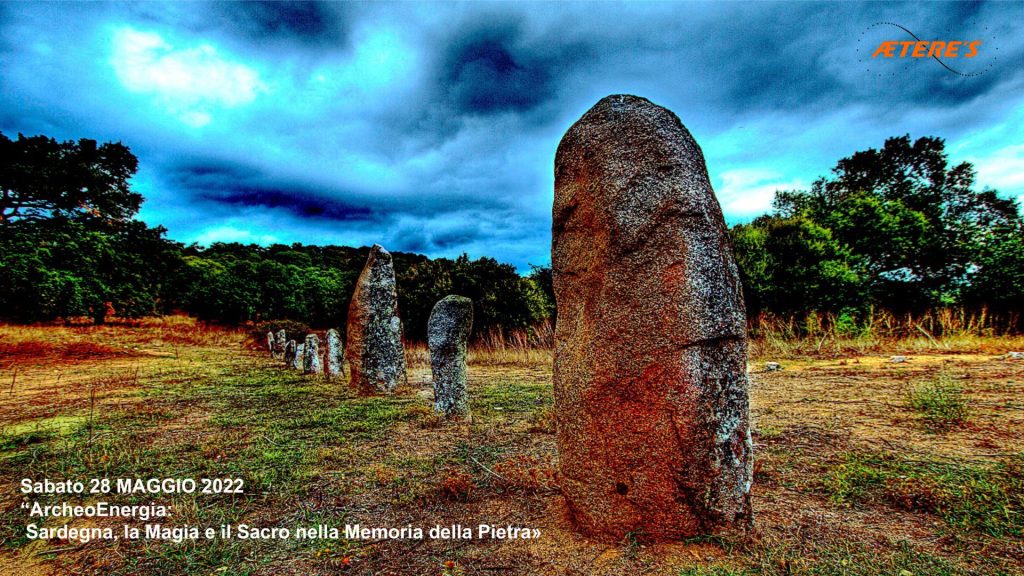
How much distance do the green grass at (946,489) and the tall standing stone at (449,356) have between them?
390cm

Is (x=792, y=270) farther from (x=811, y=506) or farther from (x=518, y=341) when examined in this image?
(x=811, y=506)

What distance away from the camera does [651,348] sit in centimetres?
236

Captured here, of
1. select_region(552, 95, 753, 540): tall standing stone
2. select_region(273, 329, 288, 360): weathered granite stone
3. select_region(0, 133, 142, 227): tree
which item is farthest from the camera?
select_region(0, 133, 142, 227): tree

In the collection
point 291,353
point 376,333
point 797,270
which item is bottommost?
point 291,353

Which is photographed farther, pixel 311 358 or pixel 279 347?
pixel 279 347

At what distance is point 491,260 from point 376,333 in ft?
29.1

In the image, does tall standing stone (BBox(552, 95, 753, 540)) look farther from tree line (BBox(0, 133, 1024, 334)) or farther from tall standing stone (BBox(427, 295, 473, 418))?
tree line (BBox(0, 133, 1024, 334))

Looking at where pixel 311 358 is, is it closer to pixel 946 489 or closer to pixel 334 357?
pixel 334 357

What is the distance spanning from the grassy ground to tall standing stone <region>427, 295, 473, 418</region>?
326 millimetres

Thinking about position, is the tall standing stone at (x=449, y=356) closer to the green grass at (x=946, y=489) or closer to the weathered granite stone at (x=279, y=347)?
the green grass at (x=946, y=489)

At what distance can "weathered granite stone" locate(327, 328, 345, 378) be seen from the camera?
1048 centimetres

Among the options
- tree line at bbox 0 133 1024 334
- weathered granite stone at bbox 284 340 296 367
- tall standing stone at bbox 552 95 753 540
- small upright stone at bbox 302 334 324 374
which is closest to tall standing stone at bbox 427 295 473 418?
tall standing stone at bbox 552 95 753 540

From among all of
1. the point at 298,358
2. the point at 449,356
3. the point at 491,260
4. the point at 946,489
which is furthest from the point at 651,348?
the point at 491,260

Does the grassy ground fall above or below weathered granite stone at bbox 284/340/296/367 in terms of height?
below
